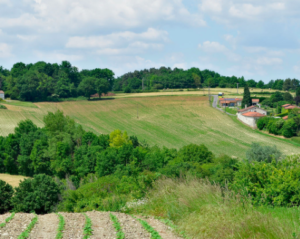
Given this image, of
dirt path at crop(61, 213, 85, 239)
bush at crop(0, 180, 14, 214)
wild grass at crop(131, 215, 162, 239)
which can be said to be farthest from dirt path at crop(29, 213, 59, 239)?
bush at crop(0, 180, 14, 214)

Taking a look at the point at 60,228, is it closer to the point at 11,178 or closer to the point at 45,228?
the point at 45,228

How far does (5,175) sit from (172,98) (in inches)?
2289

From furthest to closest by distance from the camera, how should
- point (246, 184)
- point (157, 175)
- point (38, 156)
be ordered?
1. point (38, 156)
2. point (157, 175)
3. point (246, 184)

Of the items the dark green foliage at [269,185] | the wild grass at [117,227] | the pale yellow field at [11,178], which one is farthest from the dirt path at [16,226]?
the pale yellow field at [11,178]

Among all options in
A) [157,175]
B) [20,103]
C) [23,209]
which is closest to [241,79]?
[20,103]

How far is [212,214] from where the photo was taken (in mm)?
8430

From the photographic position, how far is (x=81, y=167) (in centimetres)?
4694

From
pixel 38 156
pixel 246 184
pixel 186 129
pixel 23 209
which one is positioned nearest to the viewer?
pixel 246 184

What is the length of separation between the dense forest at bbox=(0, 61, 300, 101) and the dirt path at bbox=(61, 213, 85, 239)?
317 feet

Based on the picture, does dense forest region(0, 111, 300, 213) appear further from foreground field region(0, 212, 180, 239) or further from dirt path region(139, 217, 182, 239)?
foreground field region(0, 212, 180, 239)

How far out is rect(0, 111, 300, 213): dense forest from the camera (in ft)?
37.1

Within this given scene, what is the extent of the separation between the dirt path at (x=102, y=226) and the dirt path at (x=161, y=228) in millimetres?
1083

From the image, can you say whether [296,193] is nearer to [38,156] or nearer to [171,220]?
[171,220]

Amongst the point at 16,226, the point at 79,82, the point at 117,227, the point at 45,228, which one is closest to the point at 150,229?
the point at 117,227
